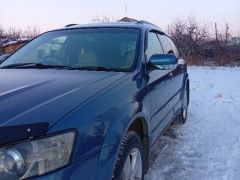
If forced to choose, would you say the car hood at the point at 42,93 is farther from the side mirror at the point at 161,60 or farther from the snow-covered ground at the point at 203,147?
the snow-covered ground at the point at 203,147

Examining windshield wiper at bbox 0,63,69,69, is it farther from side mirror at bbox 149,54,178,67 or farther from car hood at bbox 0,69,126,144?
side mirror at bbox 149,54,178,67

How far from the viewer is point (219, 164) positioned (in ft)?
14.9

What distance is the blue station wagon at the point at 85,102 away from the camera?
2.19 m

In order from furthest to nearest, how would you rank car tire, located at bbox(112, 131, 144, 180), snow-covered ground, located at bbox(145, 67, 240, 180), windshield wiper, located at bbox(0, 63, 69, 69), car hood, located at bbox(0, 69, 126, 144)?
snow-covered ground, located at bbox(145, 67, 240, 180), windshield wiper, located at bbox(0, 63, 69, 69), car tire, located at bbox(112, 131, 144, 180), car hood, located at bbox(0, 69, 126, 144)

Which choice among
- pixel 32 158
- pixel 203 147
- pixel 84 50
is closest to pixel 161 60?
pixel 84 50

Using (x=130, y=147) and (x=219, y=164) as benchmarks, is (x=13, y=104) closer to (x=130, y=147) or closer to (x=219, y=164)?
(x=130, y=147)

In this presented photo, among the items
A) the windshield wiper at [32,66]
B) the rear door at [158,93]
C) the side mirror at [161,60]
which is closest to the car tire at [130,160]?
the rear door at [158,93]

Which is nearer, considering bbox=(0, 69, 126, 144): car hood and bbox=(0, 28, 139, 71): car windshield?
bbox=(0, 69, 126, 144): car hood

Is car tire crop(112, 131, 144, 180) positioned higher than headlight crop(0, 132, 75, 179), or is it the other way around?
headlight crop(0, 132, 75, 179)

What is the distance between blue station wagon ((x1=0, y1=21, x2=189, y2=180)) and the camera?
2.19m

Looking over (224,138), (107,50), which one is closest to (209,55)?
(224,138)

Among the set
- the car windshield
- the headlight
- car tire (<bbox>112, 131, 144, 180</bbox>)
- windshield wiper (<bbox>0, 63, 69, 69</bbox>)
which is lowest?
car tire (<bbox>112, 131, 144, 180</bbox>)

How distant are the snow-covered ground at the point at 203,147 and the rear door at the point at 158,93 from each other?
0.41m

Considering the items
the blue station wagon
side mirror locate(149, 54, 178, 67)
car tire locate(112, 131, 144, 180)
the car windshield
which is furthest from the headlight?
side mirror locate(149, 54, 178, 67)
